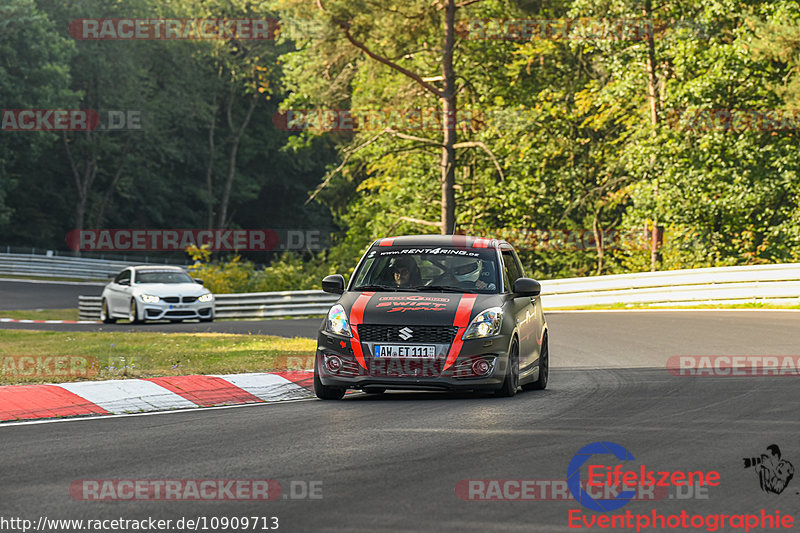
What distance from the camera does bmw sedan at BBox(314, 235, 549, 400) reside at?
11.2 m

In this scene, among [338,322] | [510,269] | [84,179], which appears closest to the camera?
[338,322]

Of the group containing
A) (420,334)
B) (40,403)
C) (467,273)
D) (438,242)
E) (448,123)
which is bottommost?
(40,403)

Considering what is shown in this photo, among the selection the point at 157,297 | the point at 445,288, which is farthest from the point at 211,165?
the point at 445,288

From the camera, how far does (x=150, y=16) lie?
249 feet

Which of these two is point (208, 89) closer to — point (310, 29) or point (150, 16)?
point (150, 16)

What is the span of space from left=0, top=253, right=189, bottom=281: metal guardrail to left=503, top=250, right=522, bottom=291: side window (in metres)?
51.7

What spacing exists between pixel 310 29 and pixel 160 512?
31.5 meters
